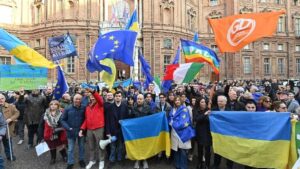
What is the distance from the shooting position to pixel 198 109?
8156 millimetres

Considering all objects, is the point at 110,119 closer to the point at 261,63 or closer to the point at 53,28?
the point at 53,28

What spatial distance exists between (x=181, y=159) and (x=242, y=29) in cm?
407

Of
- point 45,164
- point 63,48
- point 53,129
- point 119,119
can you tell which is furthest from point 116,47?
point 45,164

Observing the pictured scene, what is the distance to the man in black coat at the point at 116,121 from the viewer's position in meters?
8.49

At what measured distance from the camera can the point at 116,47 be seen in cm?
1002

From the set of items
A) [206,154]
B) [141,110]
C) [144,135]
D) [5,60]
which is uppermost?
[5,60]

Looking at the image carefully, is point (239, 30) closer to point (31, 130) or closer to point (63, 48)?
point (63, 48)

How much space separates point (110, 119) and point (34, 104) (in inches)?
164

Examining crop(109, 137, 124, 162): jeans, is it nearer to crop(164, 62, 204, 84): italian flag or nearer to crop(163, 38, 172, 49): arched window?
crop(164, 62, 204, 84): italian flag

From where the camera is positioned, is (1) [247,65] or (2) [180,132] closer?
(2) [180,132]

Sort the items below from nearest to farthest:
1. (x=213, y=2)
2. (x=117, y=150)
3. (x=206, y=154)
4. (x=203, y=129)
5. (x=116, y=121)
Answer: (x=203, y=129)
(x=206, y=154)
(x=116, y=121)
(x=117, y=150)
(x=213, y=2)

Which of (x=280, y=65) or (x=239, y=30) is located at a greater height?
(x=280, y=65)

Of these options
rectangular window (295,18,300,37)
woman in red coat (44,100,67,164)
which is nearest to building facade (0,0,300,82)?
rectangular window (295,18,300,37)

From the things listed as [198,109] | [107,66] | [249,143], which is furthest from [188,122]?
[107,66]
